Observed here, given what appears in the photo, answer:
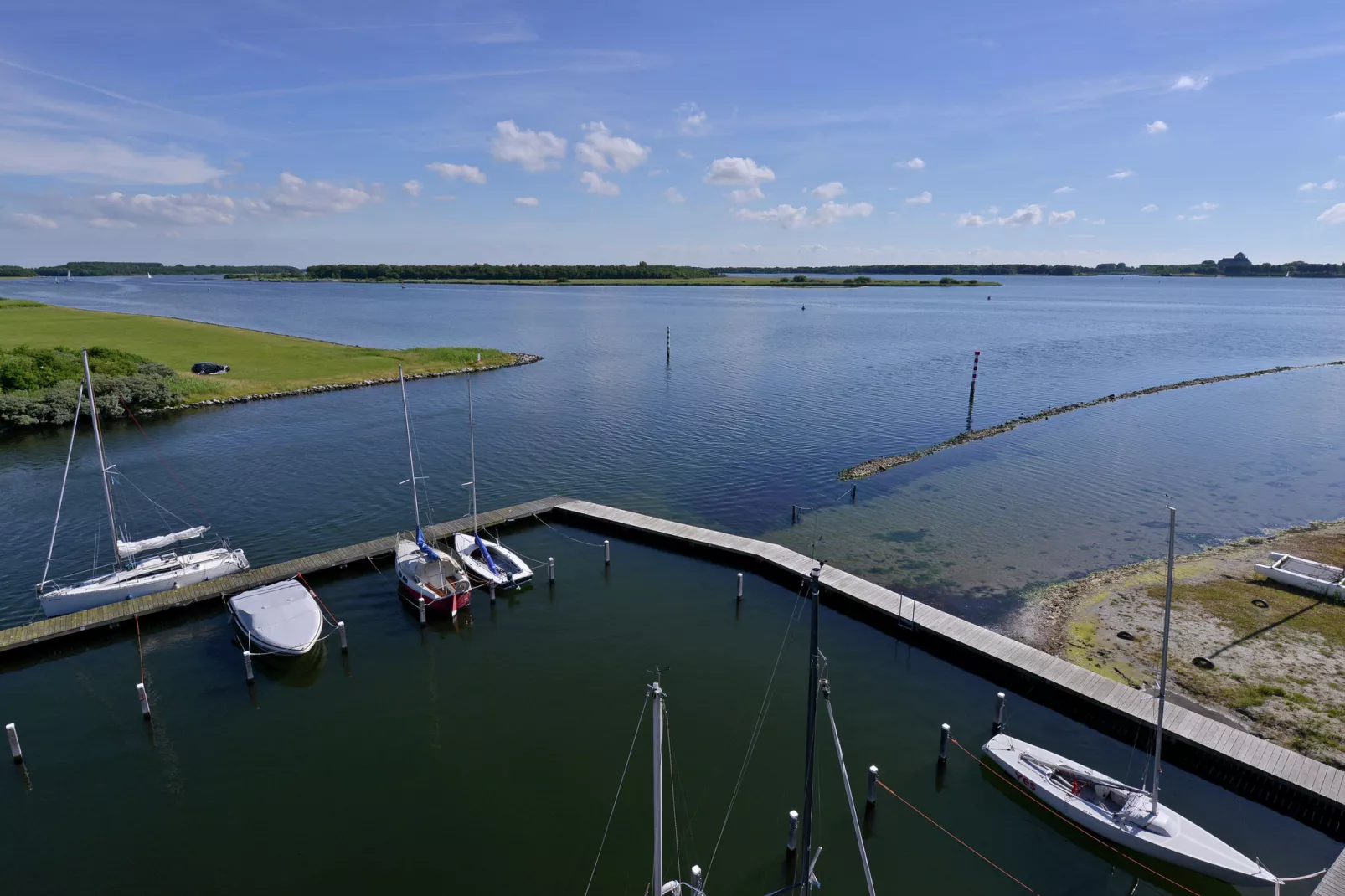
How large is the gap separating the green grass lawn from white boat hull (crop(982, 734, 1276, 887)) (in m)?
62.5

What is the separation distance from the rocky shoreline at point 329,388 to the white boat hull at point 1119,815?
49619 millimetres

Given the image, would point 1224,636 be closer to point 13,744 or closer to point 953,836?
point 953,836

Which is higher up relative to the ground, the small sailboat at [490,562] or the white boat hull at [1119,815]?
the small sailboat at [490,562]

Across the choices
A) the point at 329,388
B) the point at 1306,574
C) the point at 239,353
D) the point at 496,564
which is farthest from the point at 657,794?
the point at 239,353

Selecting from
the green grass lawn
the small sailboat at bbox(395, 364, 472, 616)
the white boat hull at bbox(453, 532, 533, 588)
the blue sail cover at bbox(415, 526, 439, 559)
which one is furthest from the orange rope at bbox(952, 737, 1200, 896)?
the green grass lawn

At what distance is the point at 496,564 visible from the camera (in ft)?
107

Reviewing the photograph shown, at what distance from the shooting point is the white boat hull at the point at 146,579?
27.8 meters

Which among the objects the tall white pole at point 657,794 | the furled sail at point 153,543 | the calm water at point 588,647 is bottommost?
the calm water at point 588,647

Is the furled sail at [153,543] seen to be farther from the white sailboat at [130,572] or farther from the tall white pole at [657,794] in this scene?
the tall white pole at [657,794]

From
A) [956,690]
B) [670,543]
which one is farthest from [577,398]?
[956,690]

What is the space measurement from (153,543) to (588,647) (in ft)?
71.9

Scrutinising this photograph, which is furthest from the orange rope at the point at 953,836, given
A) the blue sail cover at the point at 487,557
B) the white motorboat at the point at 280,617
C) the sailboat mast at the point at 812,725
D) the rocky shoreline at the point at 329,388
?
the rocky shoreline at the point at 329,388

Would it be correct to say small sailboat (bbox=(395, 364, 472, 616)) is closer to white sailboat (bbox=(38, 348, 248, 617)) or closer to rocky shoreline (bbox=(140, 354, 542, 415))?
white sailboat (bbox=(38, 348, 248, 617))

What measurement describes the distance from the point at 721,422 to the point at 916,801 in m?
43.9
